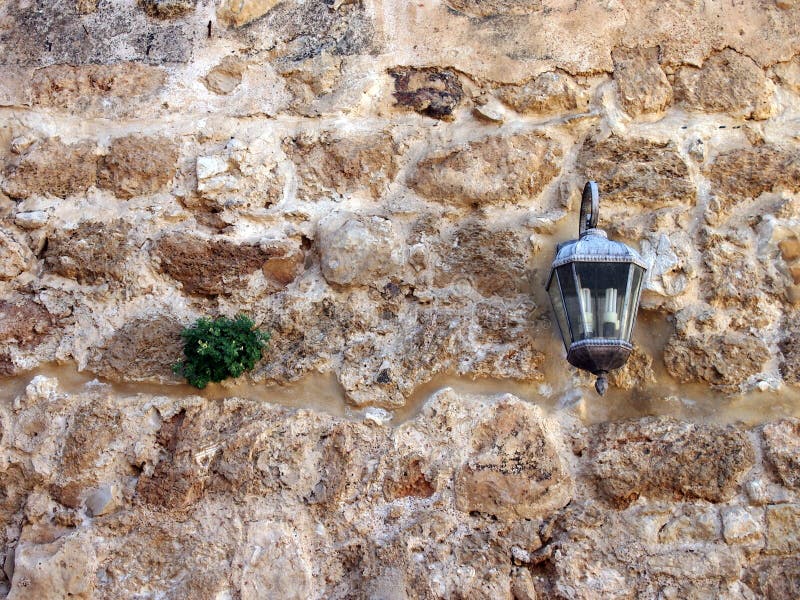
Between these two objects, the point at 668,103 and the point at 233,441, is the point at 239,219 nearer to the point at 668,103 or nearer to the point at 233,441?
the point at 233,441

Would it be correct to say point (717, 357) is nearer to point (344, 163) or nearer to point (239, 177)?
point (344, 163)

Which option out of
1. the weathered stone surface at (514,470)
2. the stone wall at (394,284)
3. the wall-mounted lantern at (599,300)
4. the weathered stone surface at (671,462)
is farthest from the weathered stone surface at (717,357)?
the weathered stone surface at (514,470)

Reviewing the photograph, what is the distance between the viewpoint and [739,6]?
3.09 meters

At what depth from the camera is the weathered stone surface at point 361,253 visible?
9.24 feet

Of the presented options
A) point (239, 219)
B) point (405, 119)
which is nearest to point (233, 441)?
point (239, 219)

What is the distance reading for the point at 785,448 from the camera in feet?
8.23

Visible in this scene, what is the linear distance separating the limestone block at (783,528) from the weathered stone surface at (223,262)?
5.28 feet

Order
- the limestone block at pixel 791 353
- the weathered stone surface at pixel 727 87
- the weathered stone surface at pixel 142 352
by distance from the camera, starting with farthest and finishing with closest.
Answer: the weathered stone surface at pixel 727 87
the weathered stone surface at pixel 142 352
the limestone block at pixel 791 353

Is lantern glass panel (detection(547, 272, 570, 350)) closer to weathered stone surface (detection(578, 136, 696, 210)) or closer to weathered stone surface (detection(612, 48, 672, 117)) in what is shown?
weathered stone surface (detection(578, 136, 696, 210))

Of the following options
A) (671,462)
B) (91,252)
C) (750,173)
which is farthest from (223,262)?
(750,173)

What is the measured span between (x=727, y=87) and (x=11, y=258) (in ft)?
8.12

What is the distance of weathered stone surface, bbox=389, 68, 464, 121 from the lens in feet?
9.95

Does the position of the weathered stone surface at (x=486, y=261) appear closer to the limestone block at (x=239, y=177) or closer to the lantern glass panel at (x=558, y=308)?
the lantern glass panel at (x=558, y=308)

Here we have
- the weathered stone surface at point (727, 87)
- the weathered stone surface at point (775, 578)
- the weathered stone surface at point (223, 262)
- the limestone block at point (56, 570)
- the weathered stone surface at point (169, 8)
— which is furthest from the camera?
the weathered stone surface at point (169, 8)
